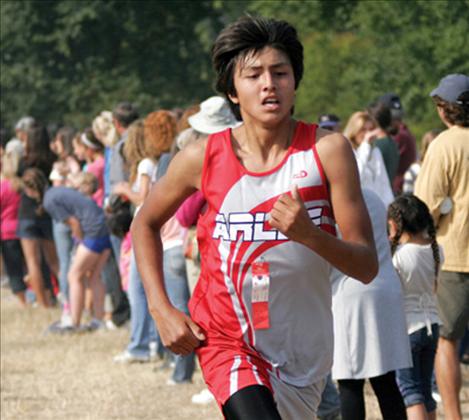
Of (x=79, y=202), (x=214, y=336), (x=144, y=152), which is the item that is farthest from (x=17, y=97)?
(x=214, y=336)

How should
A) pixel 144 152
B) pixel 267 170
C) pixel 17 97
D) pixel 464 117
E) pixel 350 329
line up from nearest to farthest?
1. pixel 267 170
2. pixel 350 329
3. pixel 464 117
4. pixel 144 152
5. pixel 17 97

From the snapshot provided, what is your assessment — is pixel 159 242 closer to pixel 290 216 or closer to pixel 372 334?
pixel 290 216

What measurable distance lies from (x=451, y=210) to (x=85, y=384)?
382cm

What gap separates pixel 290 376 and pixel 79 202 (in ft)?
29.2

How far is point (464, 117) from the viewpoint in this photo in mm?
8180

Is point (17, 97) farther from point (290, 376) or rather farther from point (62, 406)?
point (290, 376)

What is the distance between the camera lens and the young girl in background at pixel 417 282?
302 inches

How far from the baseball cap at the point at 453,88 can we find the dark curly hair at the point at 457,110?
0.07ft

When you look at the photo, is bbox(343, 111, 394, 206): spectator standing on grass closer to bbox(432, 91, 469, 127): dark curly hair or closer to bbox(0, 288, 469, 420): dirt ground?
bbox(0, 288, 469, 420): dirt ground

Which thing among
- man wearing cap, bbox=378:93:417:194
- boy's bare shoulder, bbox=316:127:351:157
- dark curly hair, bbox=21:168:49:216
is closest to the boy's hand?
boy's bare shoulder, bbox=316:127:351:157

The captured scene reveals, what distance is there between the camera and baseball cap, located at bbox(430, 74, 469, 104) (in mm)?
8078

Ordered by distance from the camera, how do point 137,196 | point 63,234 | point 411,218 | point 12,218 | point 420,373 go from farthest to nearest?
point 12,218 < point 63,234 < point 137,196 < point 420,373 < point 411,218

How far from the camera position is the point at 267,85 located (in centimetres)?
501

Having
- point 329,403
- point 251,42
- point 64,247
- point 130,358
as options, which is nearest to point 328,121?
point 130,358
